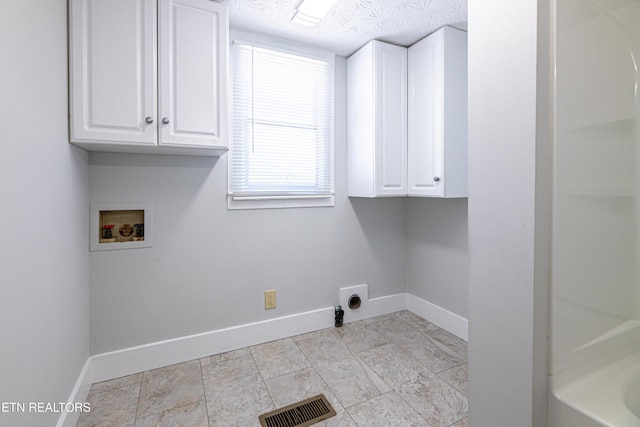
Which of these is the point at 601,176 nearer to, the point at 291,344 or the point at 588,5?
the point at 588,5

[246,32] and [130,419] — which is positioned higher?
[246,32]

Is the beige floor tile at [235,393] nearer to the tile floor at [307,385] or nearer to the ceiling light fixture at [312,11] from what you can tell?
the tile floor at [307,385]

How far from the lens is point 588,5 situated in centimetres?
94

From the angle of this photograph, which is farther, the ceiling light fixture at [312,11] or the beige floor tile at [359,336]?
the beige floor tile at [359,336]

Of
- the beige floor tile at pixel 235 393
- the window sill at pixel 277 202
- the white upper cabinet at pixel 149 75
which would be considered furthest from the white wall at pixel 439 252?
the white upper cabinet at pixel 149 75

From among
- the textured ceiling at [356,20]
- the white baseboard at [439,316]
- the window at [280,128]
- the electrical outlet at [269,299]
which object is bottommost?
the white baseboard at [439,316]

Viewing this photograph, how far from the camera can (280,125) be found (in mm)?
2314

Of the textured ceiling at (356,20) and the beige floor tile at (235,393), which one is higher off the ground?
the textured ceiling at (356,20)

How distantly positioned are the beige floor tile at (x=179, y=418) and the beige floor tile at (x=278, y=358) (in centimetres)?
41

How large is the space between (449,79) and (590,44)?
4.02 feet

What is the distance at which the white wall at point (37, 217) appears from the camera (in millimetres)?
962

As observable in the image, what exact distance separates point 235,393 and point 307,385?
0.40m

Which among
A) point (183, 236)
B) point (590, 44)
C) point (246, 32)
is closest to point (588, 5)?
point (590, 44)

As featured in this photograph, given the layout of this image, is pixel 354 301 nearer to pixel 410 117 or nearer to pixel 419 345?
pixel 419 345
